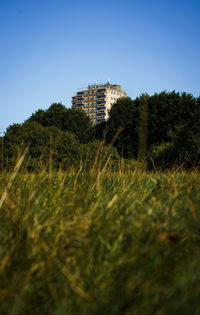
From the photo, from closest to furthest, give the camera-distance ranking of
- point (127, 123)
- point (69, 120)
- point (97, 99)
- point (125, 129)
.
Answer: point (125, 129) < point (127, 123) < point (69, 120) < point (97, 99)

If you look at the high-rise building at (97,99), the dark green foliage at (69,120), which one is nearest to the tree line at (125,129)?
the dark green foliage at (69,120)

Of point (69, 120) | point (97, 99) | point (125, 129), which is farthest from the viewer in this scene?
point (97, 99)

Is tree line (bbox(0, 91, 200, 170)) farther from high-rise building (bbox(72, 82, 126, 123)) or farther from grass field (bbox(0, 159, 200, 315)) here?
high-rise building (bbox(72, 82, 126, 123))

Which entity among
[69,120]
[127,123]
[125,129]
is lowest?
[125,129]

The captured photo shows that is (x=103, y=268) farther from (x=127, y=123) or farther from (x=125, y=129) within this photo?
(x=127, y=123)

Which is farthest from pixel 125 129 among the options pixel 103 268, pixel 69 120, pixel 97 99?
pixel 97 99

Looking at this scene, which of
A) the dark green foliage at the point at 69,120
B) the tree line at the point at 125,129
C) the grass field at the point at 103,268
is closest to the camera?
the grass field at the point at 103,268

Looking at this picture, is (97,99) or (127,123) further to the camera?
(97,99)

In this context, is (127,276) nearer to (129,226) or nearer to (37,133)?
(129,226)

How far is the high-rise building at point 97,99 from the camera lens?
365ft

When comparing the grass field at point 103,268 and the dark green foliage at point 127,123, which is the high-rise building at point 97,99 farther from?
the grass field at point 103,268

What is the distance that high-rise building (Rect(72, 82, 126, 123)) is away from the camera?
111 metres

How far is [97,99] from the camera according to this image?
113375mm

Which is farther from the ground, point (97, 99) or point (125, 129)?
point (97, 99)
